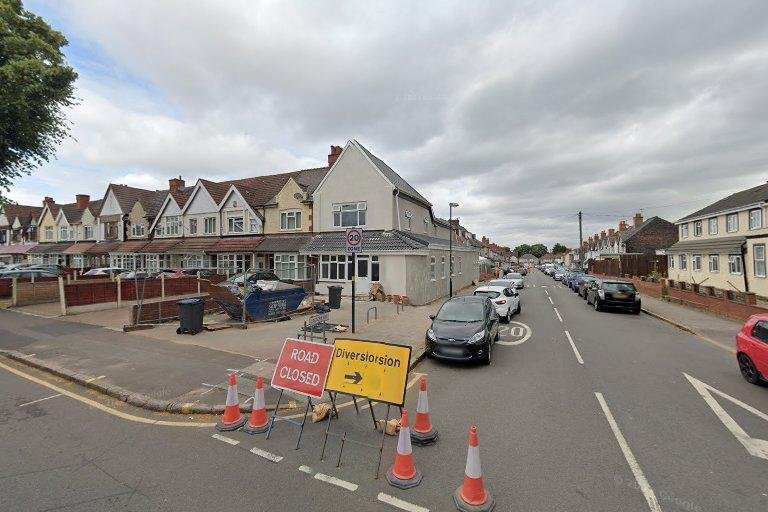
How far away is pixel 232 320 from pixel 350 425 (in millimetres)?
9891

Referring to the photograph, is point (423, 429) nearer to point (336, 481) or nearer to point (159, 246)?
point (336, 481)

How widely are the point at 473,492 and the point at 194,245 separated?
3147cm

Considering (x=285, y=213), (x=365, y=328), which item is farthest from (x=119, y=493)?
(x=285, y=213)

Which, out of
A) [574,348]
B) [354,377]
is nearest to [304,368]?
[354,377]

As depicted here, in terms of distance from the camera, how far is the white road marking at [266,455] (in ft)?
14.4

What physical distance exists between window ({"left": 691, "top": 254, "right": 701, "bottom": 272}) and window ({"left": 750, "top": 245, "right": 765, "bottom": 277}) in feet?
24.4

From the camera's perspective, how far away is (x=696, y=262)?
29.8 metres

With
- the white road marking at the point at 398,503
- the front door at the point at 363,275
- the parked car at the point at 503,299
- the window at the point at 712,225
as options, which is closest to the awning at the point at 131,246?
the front door at the point at 363,275

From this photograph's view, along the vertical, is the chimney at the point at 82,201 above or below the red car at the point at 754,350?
above

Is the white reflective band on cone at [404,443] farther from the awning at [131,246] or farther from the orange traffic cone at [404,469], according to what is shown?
the awning at [131,246]

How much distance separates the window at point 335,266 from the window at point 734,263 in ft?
88.8

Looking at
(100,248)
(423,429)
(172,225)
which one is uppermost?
(172,225)

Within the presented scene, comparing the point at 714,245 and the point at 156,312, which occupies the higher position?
the point at 714,245

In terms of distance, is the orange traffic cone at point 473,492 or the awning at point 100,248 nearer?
the orange traffic cone at point 473,492
